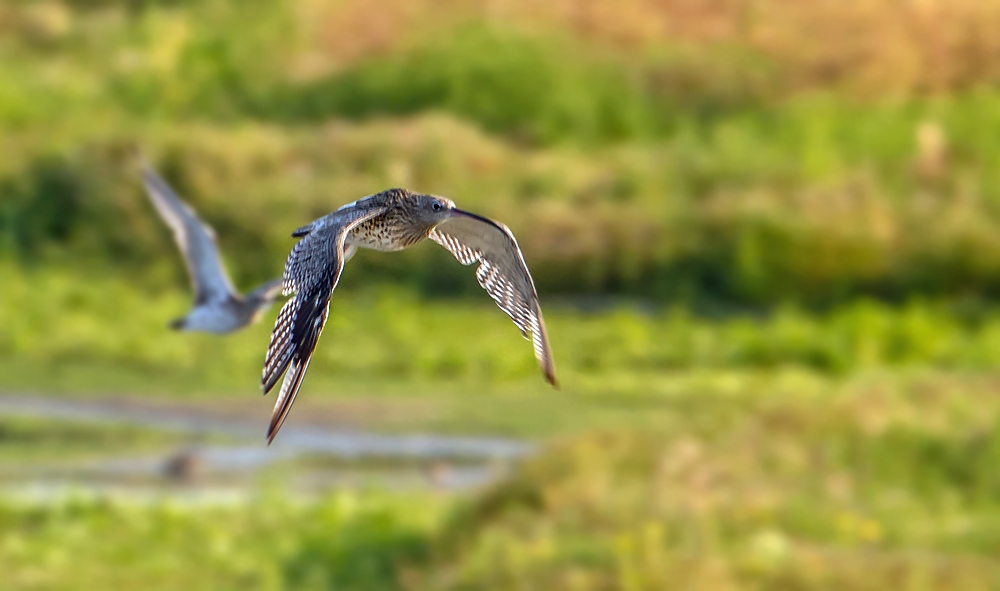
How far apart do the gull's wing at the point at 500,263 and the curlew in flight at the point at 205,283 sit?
186 cm

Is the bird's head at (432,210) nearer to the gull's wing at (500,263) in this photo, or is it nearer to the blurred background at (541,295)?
the gull's wing at (500,263)

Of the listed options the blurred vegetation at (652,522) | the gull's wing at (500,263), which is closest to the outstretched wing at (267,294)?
the gull's wing at (500,263)

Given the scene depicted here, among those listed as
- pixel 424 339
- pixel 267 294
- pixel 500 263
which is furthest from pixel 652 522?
pixel 424 339

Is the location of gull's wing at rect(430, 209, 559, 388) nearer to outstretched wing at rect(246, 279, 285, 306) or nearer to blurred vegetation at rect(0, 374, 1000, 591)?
outstretched wing at rect(246, 279, 285, 306)

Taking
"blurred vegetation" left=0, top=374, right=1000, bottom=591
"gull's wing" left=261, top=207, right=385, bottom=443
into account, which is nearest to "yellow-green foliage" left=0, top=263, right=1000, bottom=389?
"blurred vegetation" left=0, top=374, right=1000, bottom=591

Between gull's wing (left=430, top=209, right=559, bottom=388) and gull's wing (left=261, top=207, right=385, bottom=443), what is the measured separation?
0.62 m

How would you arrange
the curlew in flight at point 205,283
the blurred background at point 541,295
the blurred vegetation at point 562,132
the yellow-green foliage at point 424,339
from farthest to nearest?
the blurred vegetation at point 562,132
the yellow-green foliage at point 424,339
the blurred background at point 541,295
the curlew in flight at point 205,283

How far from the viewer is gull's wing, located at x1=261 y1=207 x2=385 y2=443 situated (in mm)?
7152

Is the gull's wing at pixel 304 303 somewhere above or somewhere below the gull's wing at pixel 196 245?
above

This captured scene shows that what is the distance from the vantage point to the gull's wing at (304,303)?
7152 millimetres

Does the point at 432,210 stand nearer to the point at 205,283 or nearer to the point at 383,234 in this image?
the point at 383,234

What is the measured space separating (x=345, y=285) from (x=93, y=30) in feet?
62.1

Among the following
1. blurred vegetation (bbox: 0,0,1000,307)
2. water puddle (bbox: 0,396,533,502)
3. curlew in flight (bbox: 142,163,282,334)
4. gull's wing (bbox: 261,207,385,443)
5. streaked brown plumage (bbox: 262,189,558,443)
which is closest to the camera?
gull's wing (bbox: 261,207,385,443)

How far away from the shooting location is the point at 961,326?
74.8 ft
